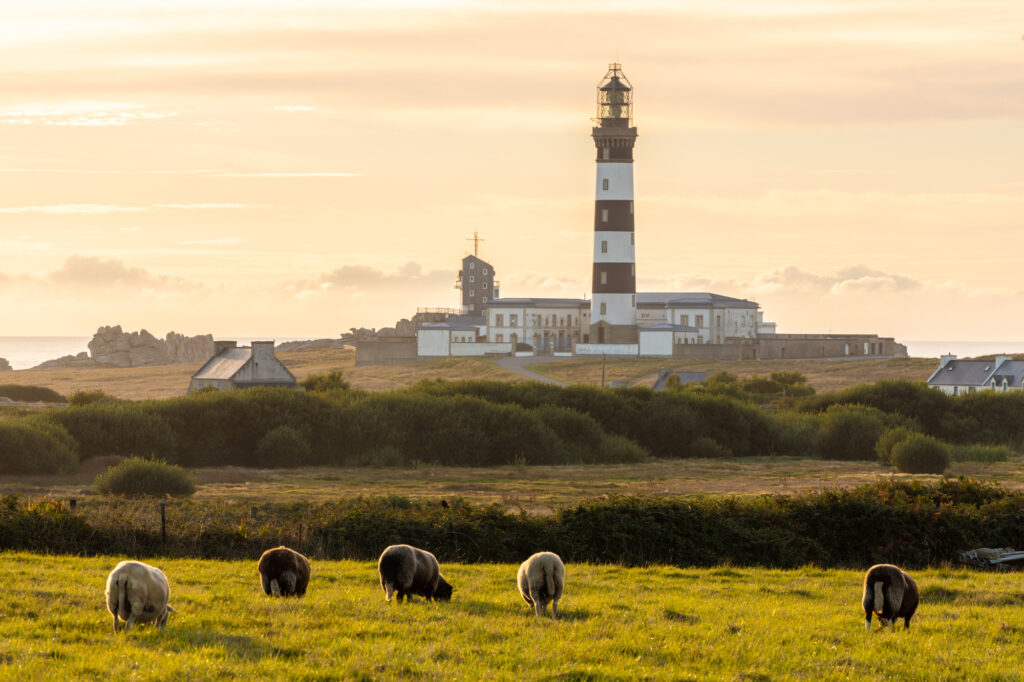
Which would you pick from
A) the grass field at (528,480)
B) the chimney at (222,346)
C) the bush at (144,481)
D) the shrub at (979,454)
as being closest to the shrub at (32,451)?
the grass field at (528,480)

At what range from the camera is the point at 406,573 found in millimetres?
13469

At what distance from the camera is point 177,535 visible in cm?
1931

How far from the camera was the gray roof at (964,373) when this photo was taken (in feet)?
240

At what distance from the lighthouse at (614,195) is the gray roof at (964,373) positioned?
3236 centimetres

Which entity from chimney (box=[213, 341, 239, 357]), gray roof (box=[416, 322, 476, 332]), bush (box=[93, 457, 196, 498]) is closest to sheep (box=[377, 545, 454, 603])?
bush (box=[93, 457, 196, 498])

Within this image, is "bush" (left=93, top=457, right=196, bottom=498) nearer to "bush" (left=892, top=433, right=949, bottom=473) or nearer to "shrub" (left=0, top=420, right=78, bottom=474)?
"shrub" (left=0, top=420, right=78, bottom=474)

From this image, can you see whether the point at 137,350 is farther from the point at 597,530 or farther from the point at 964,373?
the point at 597,530

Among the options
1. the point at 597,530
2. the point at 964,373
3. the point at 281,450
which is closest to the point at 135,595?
the point at 597,530

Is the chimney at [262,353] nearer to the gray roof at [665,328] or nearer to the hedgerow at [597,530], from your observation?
the hedgerow at [597,530]

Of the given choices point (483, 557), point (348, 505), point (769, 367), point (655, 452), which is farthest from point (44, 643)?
point (769, 367)

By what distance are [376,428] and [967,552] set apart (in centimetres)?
3344

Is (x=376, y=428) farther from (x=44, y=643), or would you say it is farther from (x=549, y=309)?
(x=549, y=309)

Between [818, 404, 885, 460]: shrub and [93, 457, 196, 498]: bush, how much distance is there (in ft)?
104

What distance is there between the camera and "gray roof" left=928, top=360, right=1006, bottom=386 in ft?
240
